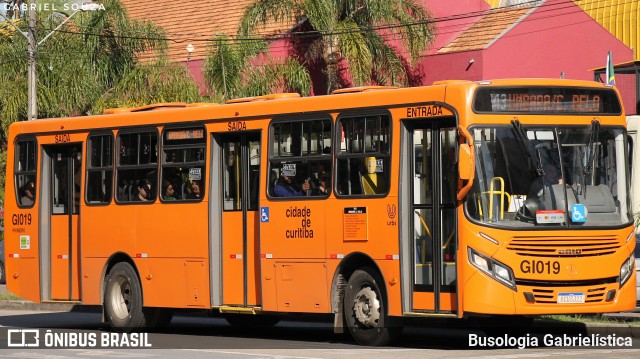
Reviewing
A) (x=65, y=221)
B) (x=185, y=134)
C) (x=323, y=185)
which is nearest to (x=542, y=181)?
(x=323, y=185)

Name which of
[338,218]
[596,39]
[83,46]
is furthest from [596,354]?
[596,39]

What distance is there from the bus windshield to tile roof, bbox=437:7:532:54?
979 inches

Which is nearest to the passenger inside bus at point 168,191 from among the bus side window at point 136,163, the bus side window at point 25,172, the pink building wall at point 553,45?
the bus side window at point 136,163

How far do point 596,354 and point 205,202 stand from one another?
6193 mm

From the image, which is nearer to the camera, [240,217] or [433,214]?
[433,214]

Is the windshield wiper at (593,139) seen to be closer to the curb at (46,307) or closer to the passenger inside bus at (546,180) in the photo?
the passenger inside bus at (546,180)

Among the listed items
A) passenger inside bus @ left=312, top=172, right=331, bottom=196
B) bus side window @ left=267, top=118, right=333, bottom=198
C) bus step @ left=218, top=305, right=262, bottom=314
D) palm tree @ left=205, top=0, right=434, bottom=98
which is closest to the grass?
passenger inside bus @ left=312, top=172, right=331, bottom=196

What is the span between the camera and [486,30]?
43062mm

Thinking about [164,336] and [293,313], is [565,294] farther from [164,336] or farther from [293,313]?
[164,336]

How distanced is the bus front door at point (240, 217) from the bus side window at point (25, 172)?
435 cm

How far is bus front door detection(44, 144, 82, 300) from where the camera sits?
21609mm

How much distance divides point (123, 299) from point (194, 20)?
31.6m

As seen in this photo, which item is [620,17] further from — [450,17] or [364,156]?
[364,156]

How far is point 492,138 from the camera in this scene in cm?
1586
